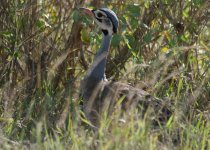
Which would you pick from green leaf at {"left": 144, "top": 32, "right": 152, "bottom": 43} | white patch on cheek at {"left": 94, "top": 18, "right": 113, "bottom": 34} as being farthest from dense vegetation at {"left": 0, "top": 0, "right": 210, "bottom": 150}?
white patch on cheek at {"left": 94, "top": 18, "right": 113, "bottom": 34}

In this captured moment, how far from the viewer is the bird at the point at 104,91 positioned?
19.3 feet

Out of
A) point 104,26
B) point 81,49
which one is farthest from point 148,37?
point 81,49

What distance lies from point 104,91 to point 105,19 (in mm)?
831

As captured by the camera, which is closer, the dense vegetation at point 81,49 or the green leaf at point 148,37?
the dense vegetation at point 81,49

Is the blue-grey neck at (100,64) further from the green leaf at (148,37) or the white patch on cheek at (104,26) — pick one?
the green leaf at (148,37)

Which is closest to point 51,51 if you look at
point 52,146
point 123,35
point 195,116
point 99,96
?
point 123,35

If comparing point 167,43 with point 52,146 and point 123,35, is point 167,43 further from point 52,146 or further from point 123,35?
point 52,146

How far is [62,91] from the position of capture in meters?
7.45

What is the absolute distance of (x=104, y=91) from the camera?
247 inches

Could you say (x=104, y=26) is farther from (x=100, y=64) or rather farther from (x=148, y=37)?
(x=148, y=37)

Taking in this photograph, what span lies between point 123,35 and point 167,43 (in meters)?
0.79

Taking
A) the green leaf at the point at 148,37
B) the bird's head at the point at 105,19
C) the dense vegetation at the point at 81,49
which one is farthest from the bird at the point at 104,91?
the green leaf at the point at 148,37

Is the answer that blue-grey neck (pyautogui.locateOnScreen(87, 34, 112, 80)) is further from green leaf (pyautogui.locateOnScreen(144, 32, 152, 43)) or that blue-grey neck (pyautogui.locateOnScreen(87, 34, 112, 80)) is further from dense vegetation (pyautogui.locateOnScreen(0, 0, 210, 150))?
green leaf (pyautogui.locateOnScreen(144, 32, 152, 43))

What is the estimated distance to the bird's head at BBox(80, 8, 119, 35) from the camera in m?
6.67
